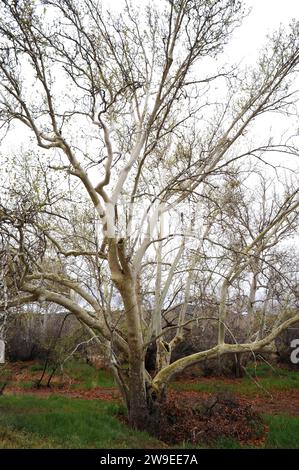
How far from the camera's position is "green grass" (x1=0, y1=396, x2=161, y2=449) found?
6.88 metres

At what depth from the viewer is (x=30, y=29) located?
7.30 m

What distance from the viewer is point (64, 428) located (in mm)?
7992

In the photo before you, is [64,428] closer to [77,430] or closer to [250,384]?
[77,430]

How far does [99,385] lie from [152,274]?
659 cm

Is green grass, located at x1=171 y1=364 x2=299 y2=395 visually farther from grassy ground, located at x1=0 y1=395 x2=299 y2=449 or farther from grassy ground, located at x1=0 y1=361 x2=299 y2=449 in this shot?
grassy ground, located at x1=0 y1=395 x2=299 y2=449

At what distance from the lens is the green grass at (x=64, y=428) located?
6.88 meters

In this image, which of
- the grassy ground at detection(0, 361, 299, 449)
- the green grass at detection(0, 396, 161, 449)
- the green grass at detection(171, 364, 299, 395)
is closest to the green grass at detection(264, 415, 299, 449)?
the grassy ground at detection(0, 361, 299, 449)

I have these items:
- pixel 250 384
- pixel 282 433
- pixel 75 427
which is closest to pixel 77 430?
pixel 75 427

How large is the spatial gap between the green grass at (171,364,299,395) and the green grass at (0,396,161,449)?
Result: 229 inches

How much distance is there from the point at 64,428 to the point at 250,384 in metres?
10.3

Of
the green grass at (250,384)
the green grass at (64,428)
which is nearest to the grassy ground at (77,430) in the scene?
the green grass at (64,428)
